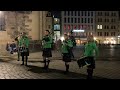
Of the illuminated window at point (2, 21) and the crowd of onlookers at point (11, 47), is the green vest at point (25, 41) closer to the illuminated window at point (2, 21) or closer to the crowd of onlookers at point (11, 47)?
the crowd of onlookers at point (11, 47)

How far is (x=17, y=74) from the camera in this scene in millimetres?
15891

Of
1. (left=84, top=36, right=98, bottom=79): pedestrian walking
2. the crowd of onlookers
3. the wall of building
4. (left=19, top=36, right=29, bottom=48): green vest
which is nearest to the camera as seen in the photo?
(left=84, top=36, right=98, bottom=79): pedestrian walking

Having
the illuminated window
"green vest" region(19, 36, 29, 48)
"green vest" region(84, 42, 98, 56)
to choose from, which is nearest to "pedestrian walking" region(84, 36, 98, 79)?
"green vest" region(84, 42, 98, 56)

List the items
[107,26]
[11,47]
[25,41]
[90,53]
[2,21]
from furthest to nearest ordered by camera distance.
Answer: [107,26], [2,21], [11,47], [25,41], [90,53]

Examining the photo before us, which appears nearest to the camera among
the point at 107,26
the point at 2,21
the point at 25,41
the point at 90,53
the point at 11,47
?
the point at 90,53

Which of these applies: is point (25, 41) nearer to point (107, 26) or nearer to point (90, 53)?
point (90, 53)

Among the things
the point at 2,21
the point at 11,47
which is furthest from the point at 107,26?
the point at 11,47

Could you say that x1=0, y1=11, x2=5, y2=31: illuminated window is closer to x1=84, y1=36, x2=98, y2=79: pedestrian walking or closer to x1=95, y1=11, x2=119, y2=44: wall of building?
x1=84, y1=36, x2=98, y2=79: pedestrian walking

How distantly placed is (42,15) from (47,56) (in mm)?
17091

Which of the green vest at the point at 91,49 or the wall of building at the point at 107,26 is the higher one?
the wall of building at the point at 107,26

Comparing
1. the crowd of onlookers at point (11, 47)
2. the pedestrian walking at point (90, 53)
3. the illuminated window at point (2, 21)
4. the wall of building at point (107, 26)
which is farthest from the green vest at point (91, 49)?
the wall of building at point (107, 26)

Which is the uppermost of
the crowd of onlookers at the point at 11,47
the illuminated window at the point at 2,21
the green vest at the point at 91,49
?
the illuminated window at the point at 2,21

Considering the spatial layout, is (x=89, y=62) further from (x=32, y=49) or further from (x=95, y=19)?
(x=95, y=19)

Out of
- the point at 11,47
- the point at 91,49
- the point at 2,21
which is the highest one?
the point at 2,21
